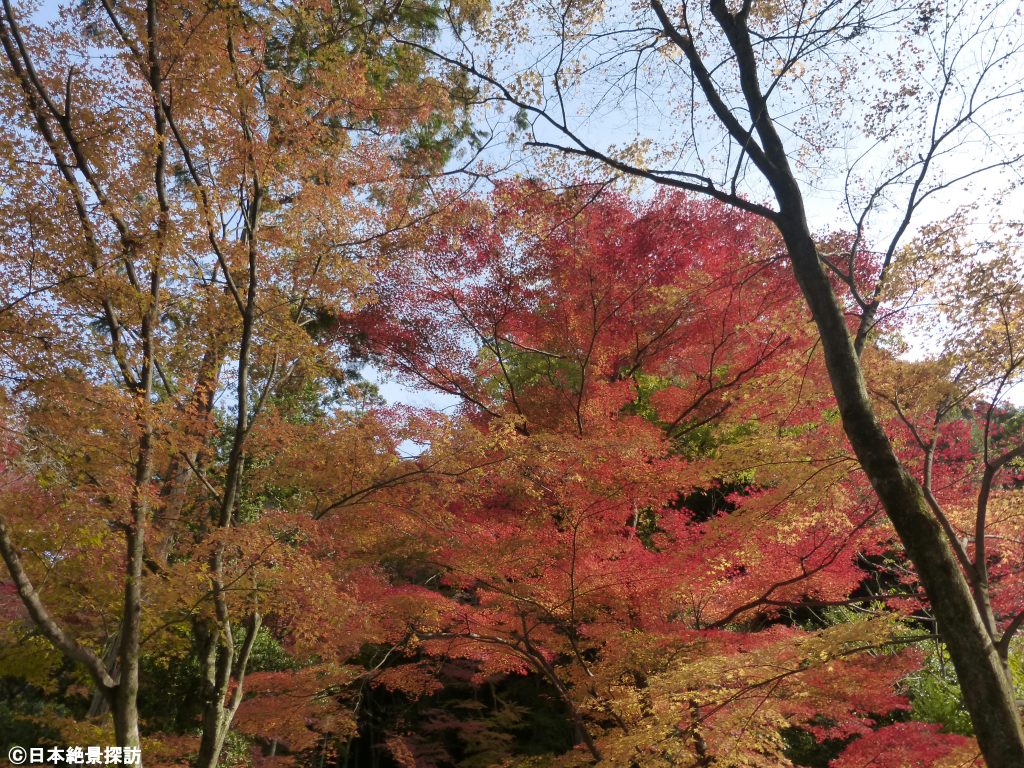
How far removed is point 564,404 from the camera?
29.7 ft

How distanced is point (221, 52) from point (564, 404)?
5750mm

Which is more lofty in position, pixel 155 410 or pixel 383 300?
pixel 383 300

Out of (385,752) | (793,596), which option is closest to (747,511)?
(793,596)

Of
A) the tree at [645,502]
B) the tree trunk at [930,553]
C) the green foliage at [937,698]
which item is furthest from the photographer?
the green foliage at [937,698]

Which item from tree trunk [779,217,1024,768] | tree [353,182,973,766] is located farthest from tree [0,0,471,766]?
tree trunk [779,217,1024,768]

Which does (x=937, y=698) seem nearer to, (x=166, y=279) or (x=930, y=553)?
(x=930, y=553)

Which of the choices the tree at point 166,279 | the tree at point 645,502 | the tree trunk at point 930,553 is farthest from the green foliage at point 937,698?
the tree at point 166,279

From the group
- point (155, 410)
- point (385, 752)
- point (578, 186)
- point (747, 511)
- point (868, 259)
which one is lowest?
point (385, 752)

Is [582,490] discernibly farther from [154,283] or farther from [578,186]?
[154,283]

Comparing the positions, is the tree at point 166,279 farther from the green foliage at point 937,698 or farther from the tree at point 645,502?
the green foliage at point 937,698

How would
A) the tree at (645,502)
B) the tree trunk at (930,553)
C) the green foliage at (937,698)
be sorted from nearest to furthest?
the tree trunk at (930,553) → the tree at (645,502) → the green foliage at (937,698)

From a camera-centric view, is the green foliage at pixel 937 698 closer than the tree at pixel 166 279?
No

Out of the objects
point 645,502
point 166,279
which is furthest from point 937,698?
point 166,279

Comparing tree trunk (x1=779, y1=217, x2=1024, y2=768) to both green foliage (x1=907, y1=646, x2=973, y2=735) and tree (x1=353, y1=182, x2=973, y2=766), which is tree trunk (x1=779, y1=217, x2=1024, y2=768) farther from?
green foliage (x1=907, y1=646, x2=973, y2=735)
